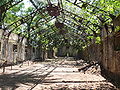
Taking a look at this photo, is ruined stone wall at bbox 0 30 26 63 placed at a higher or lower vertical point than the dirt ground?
higher

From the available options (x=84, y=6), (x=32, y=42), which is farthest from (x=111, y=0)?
(x=32, y=42)

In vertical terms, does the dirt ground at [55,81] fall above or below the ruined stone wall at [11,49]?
below

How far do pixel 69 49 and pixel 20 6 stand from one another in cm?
2945

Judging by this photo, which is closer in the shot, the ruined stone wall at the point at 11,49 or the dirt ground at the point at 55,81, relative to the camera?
the dirt ground at the point at 55,81

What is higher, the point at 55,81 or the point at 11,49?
the point at 11,49

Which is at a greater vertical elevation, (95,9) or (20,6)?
(20,6)

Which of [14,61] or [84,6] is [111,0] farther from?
[14,61]

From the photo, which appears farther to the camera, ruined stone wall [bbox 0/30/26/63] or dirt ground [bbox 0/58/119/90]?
ruined stone wall [bbox 0/30/26/63]

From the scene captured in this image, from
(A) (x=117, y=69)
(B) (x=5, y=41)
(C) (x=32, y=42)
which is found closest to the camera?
(A) (x=117, y=69)

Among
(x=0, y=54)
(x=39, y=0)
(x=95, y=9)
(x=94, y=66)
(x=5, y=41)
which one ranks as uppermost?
(x=39, y=0)

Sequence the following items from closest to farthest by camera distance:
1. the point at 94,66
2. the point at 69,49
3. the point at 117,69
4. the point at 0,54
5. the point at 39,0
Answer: the point at 117,69, the point at 94,66, the point at 0,54, the point at 39,0, the point at 69,49

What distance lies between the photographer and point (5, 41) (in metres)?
18.8

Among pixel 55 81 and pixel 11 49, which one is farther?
pixel 11 49

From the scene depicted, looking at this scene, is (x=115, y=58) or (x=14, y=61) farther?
(x=14, y=61)
